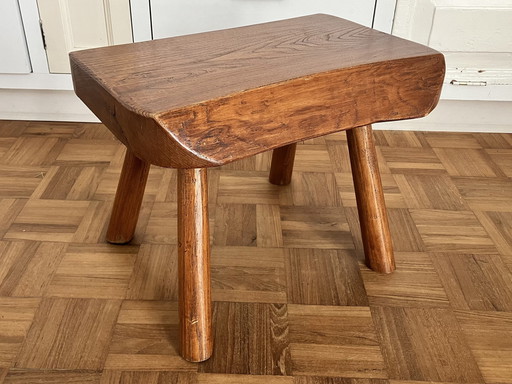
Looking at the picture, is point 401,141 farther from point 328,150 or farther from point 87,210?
point 87,210

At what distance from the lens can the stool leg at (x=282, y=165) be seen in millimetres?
1105

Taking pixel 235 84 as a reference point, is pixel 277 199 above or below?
below

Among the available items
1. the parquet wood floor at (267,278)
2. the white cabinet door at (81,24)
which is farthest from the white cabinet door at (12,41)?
the parquet wood floor at (267,278)

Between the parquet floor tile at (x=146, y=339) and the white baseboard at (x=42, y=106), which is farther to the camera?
the white baseboard at (x=42, y=106)

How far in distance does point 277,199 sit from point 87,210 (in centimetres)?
36

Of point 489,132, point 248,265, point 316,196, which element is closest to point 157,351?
point 248,265

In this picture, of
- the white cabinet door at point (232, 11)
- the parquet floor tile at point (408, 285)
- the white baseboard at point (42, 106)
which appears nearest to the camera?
the parquet floor tile at point (408, 285)

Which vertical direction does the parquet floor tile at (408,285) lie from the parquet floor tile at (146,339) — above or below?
below

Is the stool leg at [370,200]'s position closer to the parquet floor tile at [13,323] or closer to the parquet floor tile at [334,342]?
the parquet floor tile at [334,342]

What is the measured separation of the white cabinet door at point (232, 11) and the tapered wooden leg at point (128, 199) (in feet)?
1.69

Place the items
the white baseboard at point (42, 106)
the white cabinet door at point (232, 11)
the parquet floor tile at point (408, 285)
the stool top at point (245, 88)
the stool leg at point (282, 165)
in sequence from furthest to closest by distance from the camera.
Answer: the white baseboard at point (42, 106), the white cabinet door at point (232, 11), the stool leg at point (282, 165), the parquet floor tile at point (408, 285), the stool top at point (245, 88)

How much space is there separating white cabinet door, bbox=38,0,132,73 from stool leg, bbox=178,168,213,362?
28.9 inches

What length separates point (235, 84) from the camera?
65cm

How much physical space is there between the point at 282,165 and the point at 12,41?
0.69 metres
